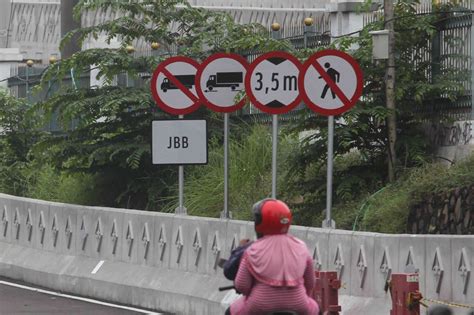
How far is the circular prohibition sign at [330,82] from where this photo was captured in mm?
17750

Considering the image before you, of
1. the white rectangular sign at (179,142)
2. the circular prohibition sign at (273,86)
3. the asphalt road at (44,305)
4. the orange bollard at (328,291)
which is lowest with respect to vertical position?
the asphalt road at (44,305)

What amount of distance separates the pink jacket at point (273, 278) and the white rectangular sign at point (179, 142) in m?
10.1

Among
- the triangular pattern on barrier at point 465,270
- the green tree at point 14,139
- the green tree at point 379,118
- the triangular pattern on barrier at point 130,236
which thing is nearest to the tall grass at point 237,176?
the green tree at point 379,118

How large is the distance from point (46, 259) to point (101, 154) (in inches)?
136

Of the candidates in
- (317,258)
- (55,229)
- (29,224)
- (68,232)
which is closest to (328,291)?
(317,258)

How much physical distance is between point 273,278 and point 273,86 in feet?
27.3

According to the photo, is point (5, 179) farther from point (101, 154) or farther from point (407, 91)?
point (407, 91)

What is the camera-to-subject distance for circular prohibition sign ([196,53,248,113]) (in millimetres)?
20047

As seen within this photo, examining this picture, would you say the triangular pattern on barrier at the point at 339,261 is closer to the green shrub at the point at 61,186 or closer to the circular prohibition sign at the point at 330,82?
the circular prohibition sign at the point at 330,82

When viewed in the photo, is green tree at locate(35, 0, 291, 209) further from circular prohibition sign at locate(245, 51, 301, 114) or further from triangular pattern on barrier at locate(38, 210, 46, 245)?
circular prohibition sign at locate(245, 51, 301, 114)

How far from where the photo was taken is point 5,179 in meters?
33.1

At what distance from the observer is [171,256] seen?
794 inches

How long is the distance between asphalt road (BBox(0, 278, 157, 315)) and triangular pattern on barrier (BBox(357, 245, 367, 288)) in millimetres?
4086

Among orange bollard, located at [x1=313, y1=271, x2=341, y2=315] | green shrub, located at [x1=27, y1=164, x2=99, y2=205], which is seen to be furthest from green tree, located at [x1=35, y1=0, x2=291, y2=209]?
orange bollard, located at [x1=313, y1=271, x2=341, y2=315]
